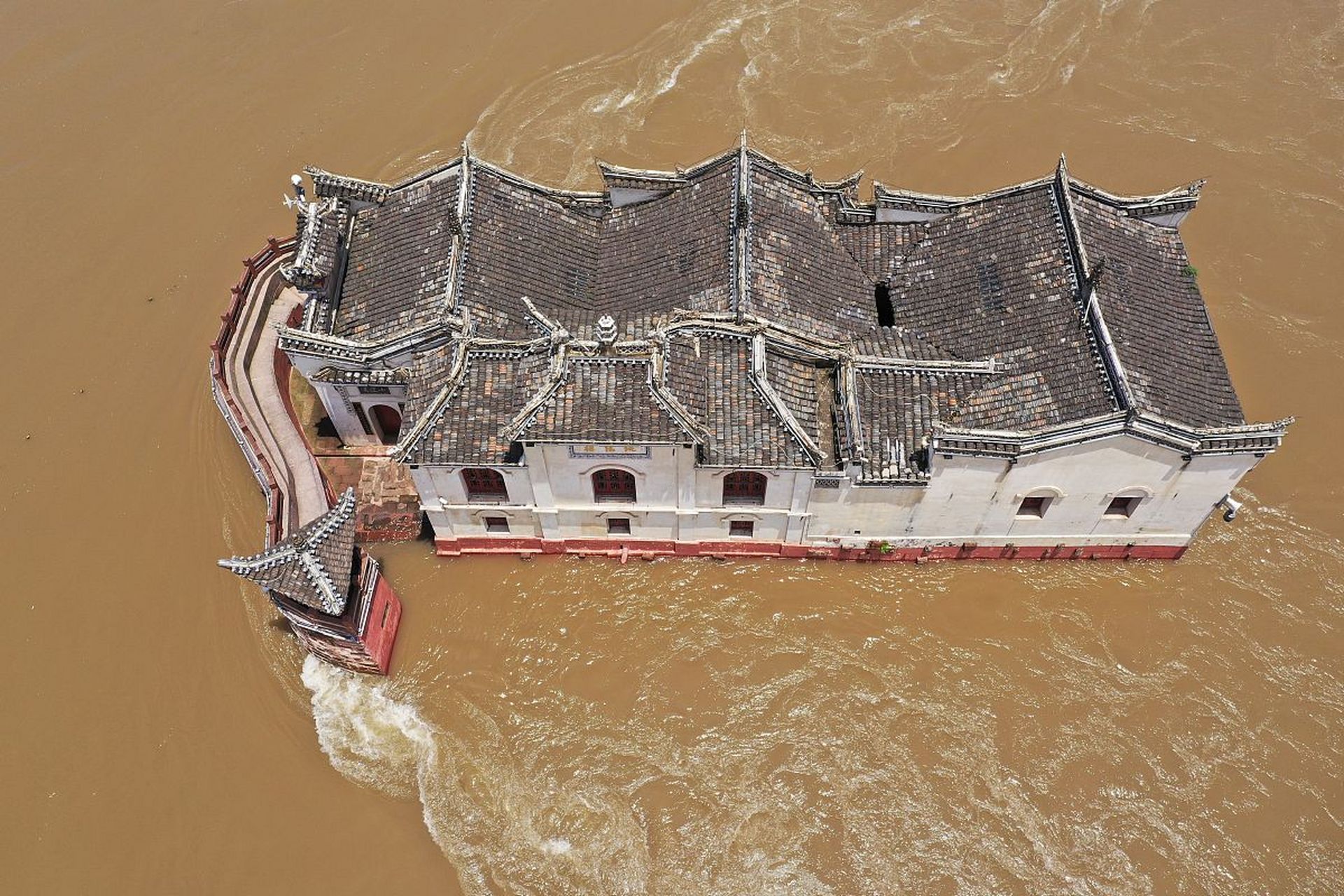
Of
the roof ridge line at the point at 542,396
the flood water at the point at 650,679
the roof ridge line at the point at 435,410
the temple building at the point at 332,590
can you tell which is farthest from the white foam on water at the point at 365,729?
the roof ridge line at the point at 542,396

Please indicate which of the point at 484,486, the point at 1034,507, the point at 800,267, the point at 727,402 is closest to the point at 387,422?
the point at 484,486

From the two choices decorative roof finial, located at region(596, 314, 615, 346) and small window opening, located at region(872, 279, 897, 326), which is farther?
small window opening, located at region(872, 279, 897, 326)

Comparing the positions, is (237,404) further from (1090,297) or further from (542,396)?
(1090,297)

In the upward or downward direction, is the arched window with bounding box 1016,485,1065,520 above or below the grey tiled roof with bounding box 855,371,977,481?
below

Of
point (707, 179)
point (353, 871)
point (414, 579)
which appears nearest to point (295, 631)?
point (414, 579)

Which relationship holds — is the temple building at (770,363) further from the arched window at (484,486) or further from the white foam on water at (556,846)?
the white foam on water at (556,846)

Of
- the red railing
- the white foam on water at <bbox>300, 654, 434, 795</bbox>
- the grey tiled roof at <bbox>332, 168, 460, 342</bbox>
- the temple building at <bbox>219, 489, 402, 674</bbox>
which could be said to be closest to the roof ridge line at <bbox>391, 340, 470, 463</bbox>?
the temple building at <bbox>219, 489, 402, 674</bbox>

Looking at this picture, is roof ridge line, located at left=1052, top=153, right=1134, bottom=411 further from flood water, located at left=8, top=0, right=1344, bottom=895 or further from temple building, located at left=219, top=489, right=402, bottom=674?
temple building, located at left=219, top=489, right=402, bottom=674
